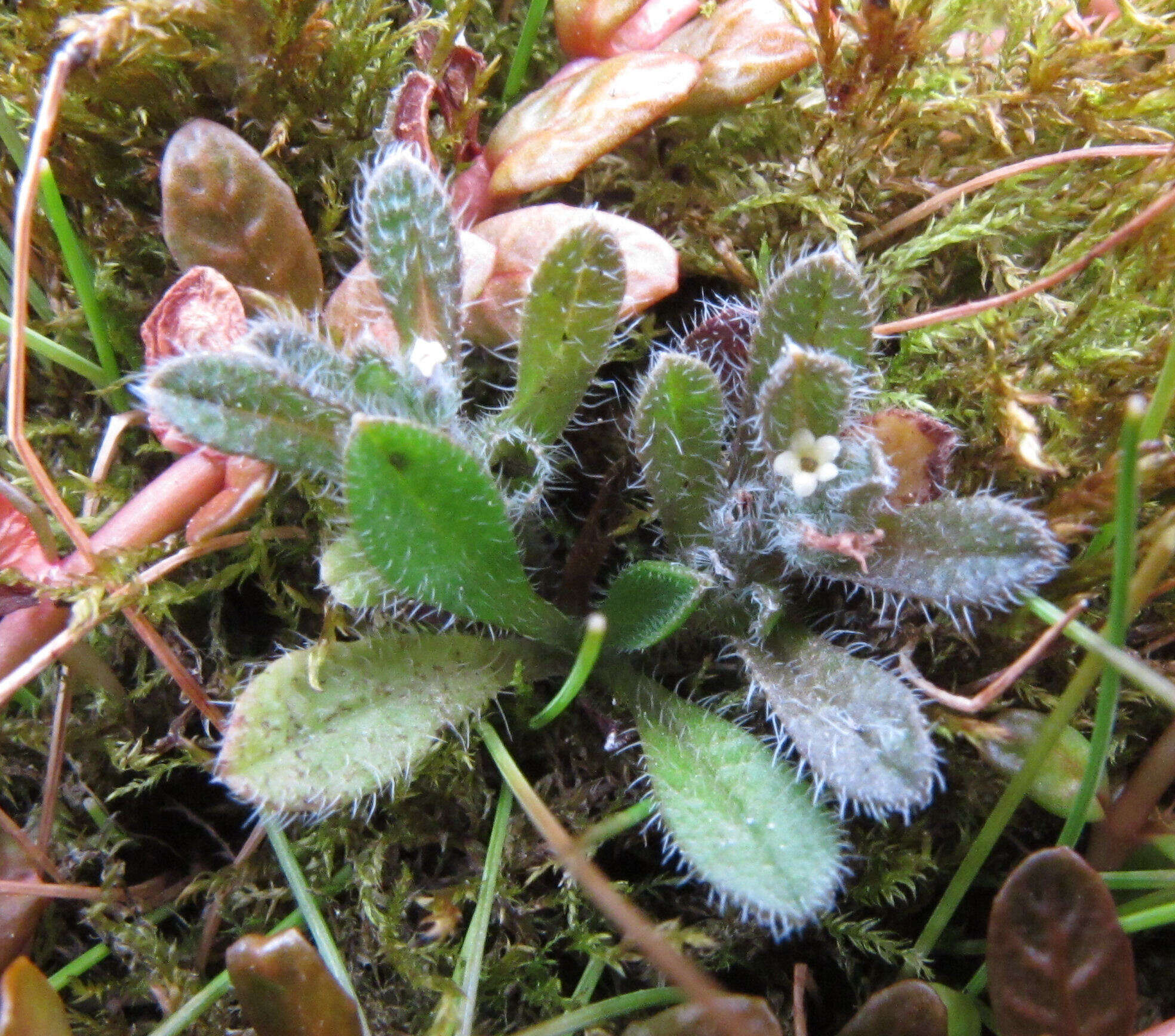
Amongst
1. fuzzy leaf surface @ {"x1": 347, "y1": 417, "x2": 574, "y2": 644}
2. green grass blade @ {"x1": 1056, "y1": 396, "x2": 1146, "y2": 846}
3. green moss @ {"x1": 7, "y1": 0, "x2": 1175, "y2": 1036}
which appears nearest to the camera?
green grass blade @ {"x1": 1056, "y1": 396, "x2": 1146, "y2": 846}

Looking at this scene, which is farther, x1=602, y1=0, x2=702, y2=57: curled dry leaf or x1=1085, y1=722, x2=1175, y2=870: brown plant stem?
x1=602, y1=0, x2=702, y2=57: curled dry leaf

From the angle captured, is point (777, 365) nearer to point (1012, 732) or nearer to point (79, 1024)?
point (1012, 732)

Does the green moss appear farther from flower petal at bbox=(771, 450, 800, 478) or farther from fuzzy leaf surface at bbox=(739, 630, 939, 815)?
flower petal at bbox=(771, 450, 800, 478)

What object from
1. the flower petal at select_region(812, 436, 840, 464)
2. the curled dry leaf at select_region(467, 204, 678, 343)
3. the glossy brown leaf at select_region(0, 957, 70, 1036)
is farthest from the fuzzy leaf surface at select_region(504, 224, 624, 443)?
the glossy brown leaf at select_region(0, 957, 70, 1036)

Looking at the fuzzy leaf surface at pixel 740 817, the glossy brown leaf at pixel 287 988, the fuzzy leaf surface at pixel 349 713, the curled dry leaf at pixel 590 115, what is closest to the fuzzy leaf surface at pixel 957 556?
the fuzzy leaf surface at pixel 740 817

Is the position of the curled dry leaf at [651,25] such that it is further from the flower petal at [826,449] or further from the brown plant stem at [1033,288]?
the flower petal at [826,449]

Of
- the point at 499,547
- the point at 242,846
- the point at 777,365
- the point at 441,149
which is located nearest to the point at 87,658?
the point at 242,846
